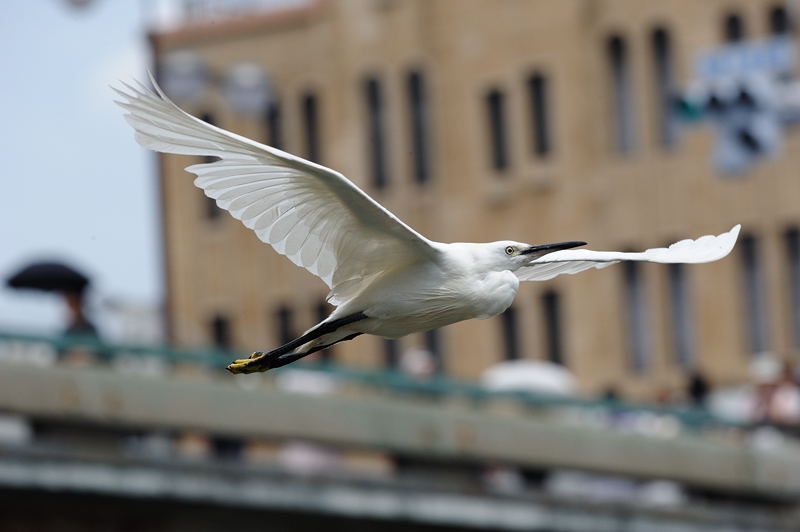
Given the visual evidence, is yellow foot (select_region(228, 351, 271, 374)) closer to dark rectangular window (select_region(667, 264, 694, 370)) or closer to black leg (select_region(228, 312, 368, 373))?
black leg (select_region(228, 312, 368, 373))

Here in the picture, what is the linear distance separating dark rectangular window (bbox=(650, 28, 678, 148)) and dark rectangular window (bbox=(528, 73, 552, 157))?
2904mm

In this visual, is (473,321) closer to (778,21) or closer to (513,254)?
(778,21)

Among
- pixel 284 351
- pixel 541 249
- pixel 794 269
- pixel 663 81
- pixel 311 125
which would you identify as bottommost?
pixel 284 351

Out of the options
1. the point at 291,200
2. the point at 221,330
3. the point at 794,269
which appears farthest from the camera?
the point at 221,330

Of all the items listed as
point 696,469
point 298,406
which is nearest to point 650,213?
point 696,469

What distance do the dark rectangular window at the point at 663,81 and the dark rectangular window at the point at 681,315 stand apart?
10.4 ft

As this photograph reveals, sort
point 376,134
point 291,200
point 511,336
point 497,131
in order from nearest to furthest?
1. point 291,200
2. point 497,131
3. point 511,336
4. point 376,134

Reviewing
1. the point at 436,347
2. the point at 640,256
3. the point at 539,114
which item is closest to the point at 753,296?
the point at 539,114

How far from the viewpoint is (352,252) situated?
13.4 m

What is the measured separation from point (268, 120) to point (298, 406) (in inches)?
1444

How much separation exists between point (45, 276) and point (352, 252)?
16615 millimetres

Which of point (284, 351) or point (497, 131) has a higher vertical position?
point (497, 131)

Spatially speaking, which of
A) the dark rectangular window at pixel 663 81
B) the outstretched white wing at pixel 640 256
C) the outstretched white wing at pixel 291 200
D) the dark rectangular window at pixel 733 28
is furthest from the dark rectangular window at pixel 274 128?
the outstretched white wing at pixel 291 200

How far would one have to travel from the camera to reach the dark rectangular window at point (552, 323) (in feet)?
184
